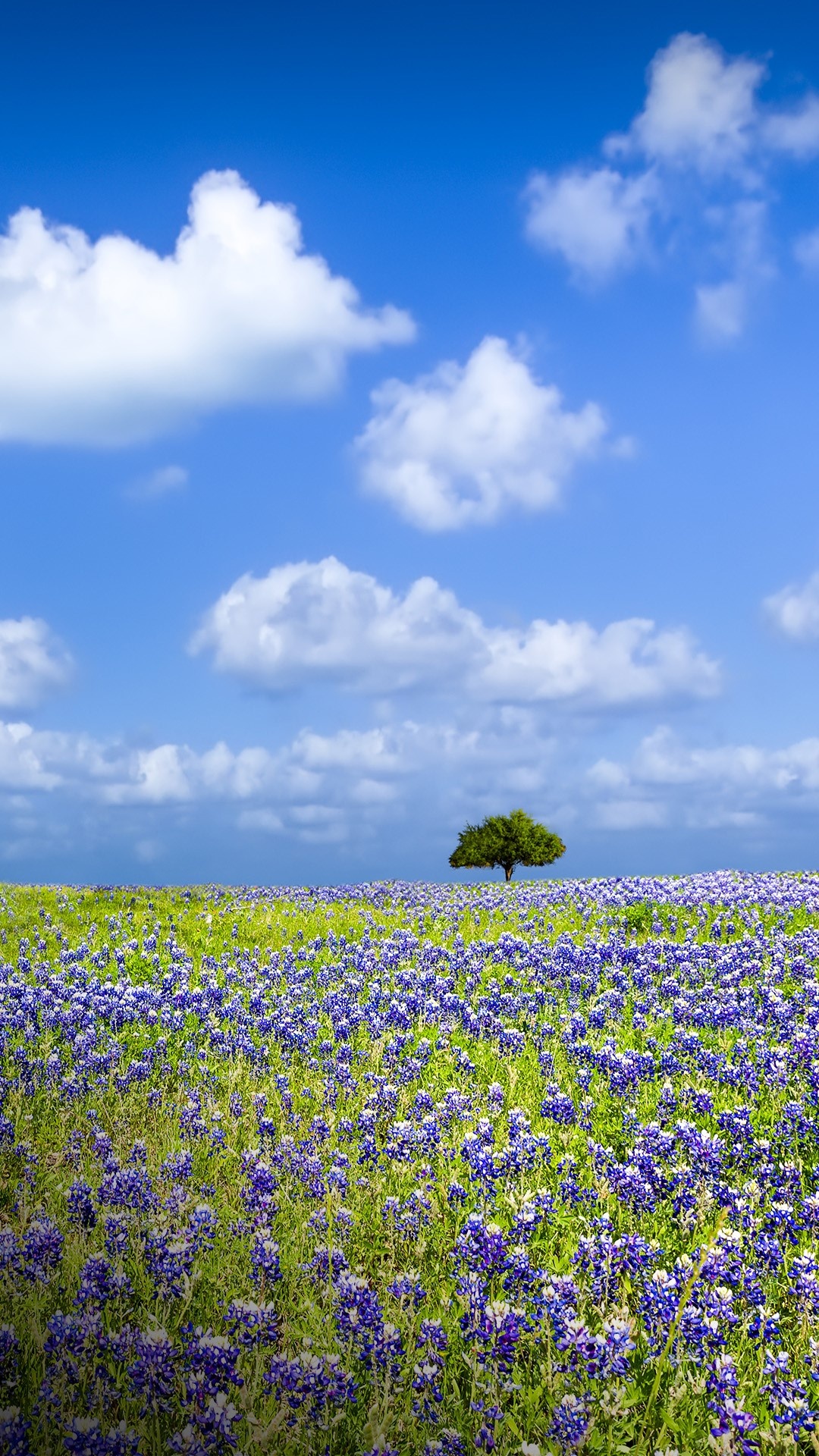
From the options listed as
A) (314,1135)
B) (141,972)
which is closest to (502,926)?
(141,972)

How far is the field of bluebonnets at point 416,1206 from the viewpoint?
187 inches

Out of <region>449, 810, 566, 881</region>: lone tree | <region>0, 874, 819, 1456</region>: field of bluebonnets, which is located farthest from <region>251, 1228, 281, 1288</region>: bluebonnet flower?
<region>449, 810, 566, 881</region>: lone tree

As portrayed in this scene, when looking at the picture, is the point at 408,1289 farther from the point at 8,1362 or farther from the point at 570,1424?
the point at 8,1362

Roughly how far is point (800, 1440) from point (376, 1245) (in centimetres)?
287

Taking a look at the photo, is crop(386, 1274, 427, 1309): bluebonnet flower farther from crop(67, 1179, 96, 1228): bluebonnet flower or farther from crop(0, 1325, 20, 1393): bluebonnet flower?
crop(67, 1179, 96, 1228): bluebonnet flower

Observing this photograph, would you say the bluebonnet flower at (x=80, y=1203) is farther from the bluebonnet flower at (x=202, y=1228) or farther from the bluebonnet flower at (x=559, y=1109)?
the bluebonnet flower at (x=559, y=1109)

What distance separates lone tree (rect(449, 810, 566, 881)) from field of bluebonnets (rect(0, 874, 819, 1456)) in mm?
33653

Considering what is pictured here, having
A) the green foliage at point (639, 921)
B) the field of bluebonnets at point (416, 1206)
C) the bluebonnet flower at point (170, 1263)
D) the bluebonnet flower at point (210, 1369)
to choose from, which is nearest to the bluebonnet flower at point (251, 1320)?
the field of bluebonnets at point (416, 1206)

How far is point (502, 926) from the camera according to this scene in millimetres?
20281

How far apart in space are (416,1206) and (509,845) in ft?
140

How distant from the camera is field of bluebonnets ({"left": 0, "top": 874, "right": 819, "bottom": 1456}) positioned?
4.75 m

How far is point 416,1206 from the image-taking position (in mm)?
7164

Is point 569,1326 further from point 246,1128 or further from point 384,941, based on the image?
point 384,941

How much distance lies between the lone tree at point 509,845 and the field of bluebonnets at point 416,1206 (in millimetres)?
33653
